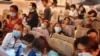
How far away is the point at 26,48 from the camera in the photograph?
2.80 metres

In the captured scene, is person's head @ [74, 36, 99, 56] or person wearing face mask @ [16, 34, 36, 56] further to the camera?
person wearing face mask @ [16, 34, 36, 56]

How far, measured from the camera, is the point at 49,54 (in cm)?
260

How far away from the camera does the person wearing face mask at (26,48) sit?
2.72 metres

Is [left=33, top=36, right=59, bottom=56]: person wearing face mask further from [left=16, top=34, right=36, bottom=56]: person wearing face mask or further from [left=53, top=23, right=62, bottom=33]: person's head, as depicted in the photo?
[left=53, top=23, right=62, bottom=33]: person's head

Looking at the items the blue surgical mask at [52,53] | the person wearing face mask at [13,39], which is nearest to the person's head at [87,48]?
the blue surgical mask at [52,53]

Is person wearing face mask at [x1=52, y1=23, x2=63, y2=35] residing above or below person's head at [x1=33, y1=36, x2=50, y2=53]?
below

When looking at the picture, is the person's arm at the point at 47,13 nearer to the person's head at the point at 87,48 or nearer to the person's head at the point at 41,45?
the person's head at the point at 41,45

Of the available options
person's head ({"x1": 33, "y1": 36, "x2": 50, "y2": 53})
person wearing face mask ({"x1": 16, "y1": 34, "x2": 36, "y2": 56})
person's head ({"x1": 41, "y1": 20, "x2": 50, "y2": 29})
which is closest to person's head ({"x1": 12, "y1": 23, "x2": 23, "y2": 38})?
person wearing face mask ({"x1": 16, "y1": 34, "x2": 36, "y2": 56})

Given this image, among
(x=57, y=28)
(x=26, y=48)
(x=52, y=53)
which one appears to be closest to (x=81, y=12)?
(x=57, y=28)

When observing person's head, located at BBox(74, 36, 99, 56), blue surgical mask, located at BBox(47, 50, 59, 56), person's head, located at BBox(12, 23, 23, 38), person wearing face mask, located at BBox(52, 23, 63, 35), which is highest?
person's head, located at BBox(74, 36, 99, 56)

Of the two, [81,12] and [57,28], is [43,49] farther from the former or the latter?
[81,12]

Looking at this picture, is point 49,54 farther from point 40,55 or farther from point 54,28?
point 54,28

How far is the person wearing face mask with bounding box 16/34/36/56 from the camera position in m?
2.72

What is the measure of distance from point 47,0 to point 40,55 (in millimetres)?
2679
